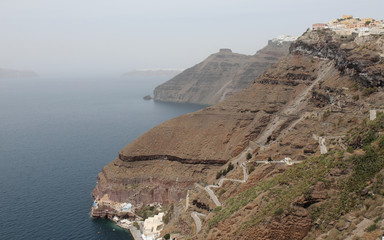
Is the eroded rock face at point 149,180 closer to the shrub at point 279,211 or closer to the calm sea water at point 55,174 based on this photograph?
the calm sea water at point 55,174

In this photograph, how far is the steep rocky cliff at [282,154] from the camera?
35.0 m

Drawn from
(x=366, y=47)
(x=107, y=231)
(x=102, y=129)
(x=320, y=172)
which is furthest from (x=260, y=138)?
(x=102, y=129)

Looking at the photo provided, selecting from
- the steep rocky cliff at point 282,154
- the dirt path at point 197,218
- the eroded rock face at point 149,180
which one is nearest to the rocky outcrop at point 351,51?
the steep rocky cliff at point 282,154

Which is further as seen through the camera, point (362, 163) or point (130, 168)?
point (130, 168)

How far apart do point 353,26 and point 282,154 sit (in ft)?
183

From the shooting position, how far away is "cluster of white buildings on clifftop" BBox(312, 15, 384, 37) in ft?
301

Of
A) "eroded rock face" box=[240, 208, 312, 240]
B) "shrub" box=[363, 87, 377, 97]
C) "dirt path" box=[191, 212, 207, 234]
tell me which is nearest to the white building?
"dirt path" box=[191, 212, 207, 234]

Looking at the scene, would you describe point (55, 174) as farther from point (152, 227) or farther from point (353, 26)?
point (353, 26)

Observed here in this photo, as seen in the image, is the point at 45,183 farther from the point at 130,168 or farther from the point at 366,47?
the point at 366,47

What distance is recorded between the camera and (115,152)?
131 meters

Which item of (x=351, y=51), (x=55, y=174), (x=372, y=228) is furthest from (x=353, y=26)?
(x=372, y=228)

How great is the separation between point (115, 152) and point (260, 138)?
57.3 meters

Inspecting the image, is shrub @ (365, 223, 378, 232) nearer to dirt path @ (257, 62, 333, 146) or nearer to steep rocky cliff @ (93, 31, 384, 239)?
steep rocky cliff @ (93, 31, 384, 239)

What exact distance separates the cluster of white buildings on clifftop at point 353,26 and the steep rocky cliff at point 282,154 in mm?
3050
